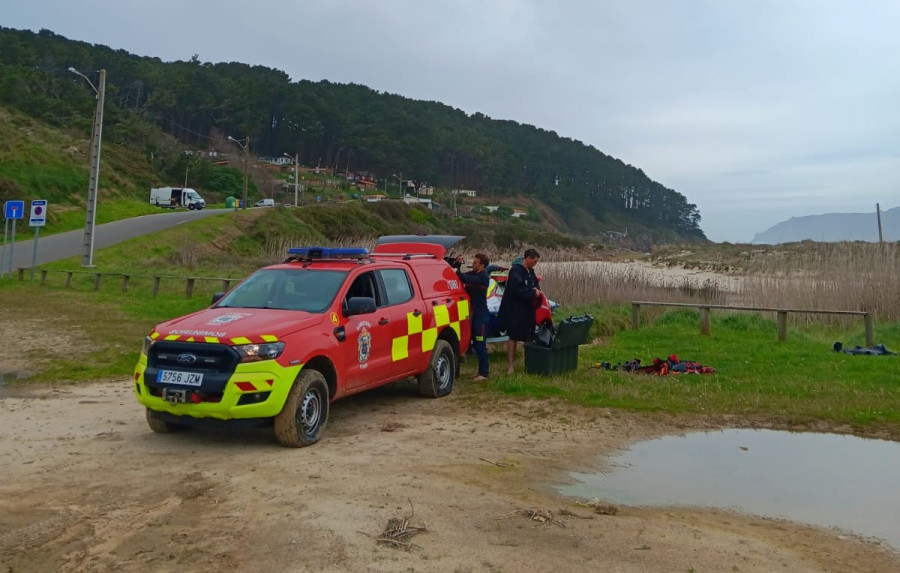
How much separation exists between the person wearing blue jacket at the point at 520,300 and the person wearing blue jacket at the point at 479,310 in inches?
12.7

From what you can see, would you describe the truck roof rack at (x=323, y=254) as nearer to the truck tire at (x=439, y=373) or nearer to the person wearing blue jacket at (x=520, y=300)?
the truck tire at (x=439, y=373)

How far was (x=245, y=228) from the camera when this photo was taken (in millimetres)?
48875

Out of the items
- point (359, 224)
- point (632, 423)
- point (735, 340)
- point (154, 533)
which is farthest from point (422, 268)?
point (359, 224)

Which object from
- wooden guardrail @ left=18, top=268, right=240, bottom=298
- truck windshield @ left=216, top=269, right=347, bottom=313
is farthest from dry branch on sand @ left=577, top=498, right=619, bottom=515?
wooden guardrail @ left=18, top=268, right=240, bottom=298

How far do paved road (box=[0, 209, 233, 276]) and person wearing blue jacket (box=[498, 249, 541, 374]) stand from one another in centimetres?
2418

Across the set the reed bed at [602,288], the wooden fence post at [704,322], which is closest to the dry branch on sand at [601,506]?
the wooden fence post at [704,322]

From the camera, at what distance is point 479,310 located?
37.7 feet

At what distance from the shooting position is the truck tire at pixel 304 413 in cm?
721

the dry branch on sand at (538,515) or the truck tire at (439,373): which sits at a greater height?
the truck tire at (439,373)

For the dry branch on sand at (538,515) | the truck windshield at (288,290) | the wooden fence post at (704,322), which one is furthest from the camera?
the wooden fence post at (704,322)

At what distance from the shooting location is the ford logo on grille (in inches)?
281

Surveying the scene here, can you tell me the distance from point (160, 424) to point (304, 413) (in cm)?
156

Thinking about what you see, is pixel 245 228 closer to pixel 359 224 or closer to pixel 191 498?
pixel 359 224

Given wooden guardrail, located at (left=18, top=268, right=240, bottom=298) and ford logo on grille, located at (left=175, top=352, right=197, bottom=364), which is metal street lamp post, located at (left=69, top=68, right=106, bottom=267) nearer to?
wooden guardrail, located at (left=18, top=268, right=240, bottom=298)
